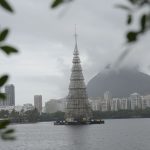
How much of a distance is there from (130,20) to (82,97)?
122728 mm

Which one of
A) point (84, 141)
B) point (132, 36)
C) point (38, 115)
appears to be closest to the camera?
point (132, 36)

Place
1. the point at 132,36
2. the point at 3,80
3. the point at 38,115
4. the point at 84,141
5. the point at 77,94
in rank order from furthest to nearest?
the point at 38,115 < the point at 77,94 < the point at 84,141 < the point at 3,80 < the point at 132,36

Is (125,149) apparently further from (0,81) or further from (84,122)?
(84,122)

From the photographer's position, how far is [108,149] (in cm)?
5000

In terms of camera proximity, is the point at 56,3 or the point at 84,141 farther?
the point at 84,141

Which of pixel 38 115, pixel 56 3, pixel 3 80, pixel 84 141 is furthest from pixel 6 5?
pixel 38 115

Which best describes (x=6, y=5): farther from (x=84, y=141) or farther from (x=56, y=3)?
(x=84, y=141)

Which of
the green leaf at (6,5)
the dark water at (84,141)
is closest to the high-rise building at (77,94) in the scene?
the dark water at (84,141)

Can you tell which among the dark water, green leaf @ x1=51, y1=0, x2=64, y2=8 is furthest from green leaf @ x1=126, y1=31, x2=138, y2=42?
the dark water

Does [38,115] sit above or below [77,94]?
below

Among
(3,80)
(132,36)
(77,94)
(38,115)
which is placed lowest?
(38,115)

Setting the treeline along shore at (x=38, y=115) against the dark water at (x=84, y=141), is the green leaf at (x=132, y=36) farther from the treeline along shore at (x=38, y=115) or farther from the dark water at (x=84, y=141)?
the treeline along shore at (x=38, y=115)

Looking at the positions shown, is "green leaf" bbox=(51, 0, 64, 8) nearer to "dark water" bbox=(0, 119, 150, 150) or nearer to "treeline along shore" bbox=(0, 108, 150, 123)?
"dark water" bbox=(0, 119, 150, 150)

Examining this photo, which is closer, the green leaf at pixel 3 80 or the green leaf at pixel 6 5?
the green leaf at pixel 6 5
